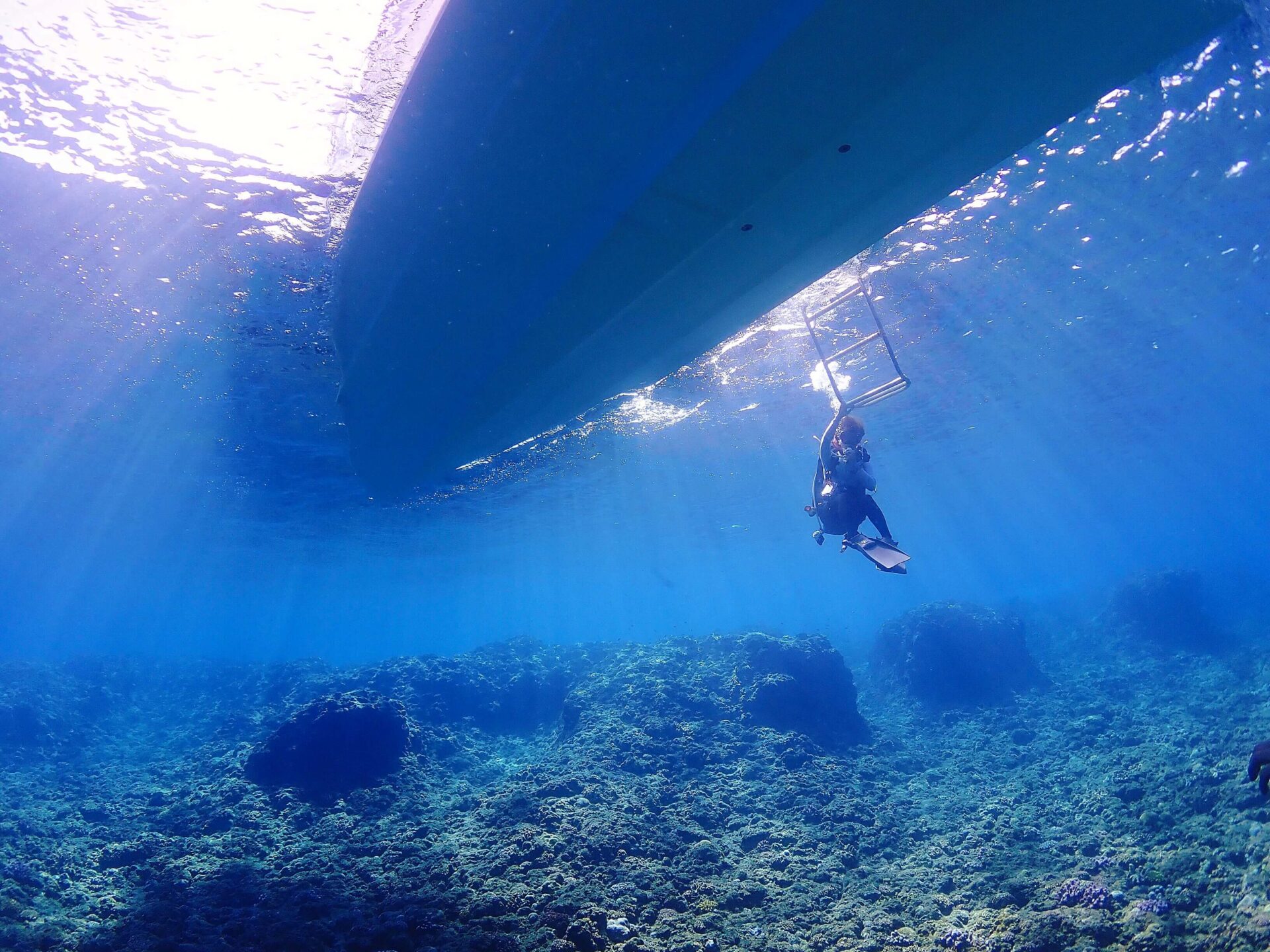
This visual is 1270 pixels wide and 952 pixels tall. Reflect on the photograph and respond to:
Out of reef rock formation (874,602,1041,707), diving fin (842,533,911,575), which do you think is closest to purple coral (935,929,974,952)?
diving fin (842,533,911,575)

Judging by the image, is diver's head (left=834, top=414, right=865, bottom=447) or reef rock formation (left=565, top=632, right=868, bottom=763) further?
reef rock formation (left=565, top=632, right=868, bottom=763)

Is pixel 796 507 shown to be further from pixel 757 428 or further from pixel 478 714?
pixel 478 714

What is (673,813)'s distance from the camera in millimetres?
9820

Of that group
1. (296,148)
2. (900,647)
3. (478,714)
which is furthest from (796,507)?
(296,148)

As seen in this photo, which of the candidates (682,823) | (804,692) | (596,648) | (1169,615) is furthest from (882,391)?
(1169,615)

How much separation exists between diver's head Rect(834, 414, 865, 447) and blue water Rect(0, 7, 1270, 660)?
12.1 ft

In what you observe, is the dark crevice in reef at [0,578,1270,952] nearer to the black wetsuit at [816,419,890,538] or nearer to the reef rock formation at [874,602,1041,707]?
the reef rock formation at [874,602,1041,707]

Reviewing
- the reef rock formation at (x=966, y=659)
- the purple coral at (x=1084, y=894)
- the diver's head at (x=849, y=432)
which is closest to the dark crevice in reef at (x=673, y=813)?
the purple coral at (x=1084, y=894)

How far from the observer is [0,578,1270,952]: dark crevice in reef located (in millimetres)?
6246

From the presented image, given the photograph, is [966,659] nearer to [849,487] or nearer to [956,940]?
[849,487]

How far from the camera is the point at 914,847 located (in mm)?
8938

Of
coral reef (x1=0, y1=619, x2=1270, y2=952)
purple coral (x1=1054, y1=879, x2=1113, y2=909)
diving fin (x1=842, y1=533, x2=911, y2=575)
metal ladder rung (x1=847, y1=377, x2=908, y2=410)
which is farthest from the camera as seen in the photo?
diving fin (x1=842, y1=533, x2=911, y2=575)

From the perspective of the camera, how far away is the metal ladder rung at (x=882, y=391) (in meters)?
6.60

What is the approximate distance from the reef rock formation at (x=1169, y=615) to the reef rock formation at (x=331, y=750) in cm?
2620
